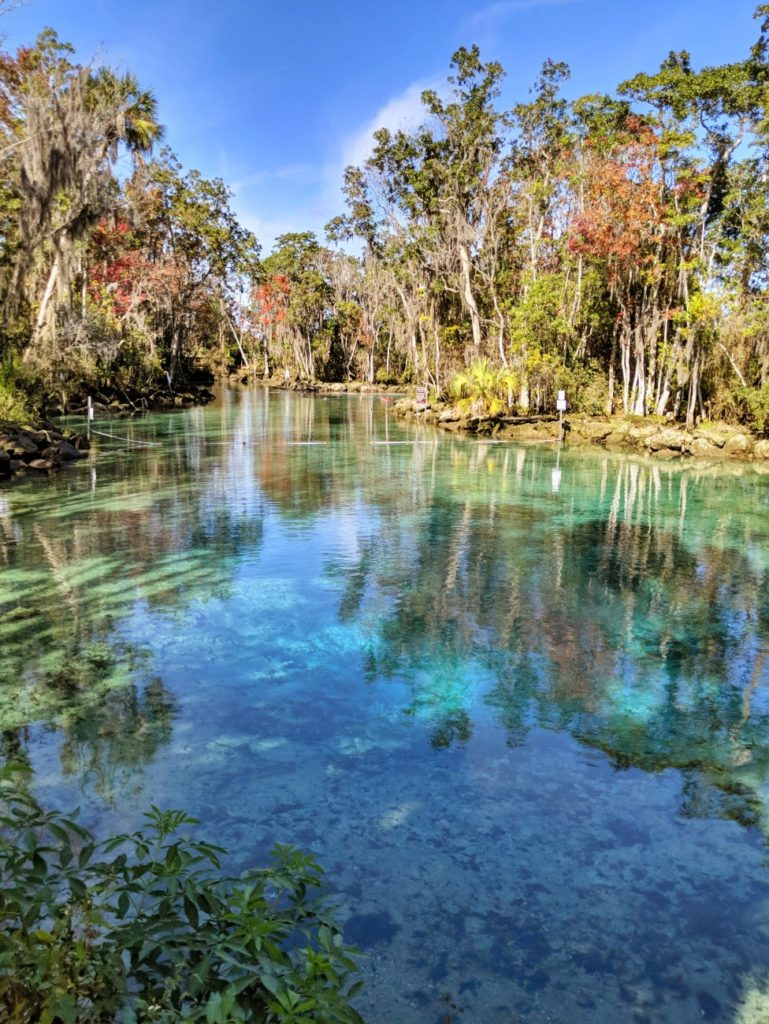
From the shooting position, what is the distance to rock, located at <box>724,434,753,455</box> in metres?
19.9

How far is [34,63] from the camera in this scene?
92.3 feet

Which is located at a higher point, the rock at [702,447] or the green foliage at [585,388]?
the green foliage at [585,388]

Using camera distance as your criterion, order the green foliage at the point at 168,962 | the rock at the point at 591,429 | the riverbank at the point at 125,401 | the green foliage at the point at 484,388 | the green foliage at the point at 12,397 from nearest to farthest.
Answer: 1. the green foliage at the point at 168,962
2. the green foliage at the point at 12,397
3. the rock at the point at 591,429
4. the green foliage at the point at 484,388
5. the riverbank at the point at 125,401

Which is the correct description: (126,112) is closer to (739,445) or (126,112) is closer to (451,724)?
(739,445)

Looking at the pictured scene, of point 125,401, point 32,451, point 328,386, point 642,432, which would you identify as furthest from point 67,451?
point 328,386

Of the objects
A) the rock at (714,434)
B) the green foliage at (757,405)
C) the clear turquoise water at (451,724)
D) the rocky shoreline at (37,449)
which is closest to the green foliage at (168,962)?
the clear turquoise water at (451,724)

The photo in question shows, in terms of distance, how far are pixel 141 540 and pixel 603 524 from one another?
734 centimetres

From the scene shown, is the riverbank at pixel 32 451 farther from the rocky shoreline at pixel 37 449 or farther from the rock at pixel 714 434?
the rock at pixel 714 434

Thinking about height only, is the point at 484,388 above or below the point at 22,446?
above

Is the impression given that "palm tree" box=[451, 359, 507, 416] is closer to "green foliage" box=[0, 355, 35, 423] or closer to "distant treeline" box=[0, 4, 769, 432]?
"distant treeline" box=[0, 4, 769, 432]

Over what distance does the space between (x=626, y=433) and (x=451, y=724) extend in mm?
18954

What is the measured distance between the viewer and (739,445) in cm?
2003

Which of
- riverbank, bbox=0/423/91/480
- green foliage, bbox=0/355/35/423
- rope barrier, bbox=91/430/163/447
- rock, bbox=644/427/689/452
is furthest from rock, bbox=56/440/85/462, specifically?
rock, bbox=644/427/689/452

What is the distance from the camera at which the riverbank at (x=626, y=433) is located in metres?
20.2
